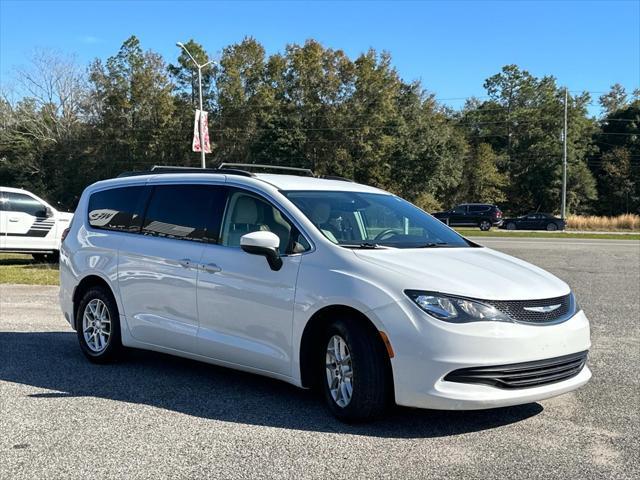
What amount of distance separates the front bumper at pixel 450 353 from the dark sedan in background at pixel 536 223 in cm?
4341

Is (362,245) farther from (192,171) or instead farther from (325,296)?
(192,171)

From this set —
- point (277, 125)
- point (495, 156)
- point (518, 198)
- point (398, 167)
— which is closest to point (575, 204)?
point (518, 198)

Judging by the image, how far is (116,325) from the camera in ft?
20.5

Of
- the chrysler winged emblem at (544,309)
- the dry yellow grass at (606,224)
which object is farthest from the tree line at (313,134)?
the chrysler winged emblem at (544,309)

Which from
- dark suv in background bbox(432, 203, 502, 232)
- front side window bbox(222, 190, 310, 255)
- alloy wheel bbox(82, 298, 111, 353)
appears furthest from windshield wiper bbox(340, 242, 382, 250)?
dark suv in background bbox(432, 203, 502, 232)

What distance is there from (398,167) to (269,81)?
14.4m

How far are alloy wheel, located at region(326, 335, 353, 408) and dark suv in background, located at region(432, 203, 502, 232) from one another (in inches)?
1634

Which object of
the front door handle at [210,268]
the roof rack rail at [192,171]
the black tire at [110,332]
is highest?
the roof rack rail at [192,171]

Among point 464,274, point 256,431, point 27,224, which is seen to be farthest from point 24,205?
point 464,274

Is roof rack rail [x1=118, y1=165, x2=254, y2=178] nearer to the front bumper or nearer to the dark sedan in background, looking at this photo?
the front bumper

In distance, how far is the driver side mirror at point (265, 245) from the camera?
4.82 m

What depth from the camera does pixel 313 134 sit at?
5462 centimetres

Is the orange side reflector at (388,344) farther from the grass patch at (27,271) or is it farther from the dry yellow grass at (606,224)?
the dry yellow grass at (606,224)

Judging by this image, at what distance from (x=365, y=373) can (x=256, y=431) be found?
0.86 metres
